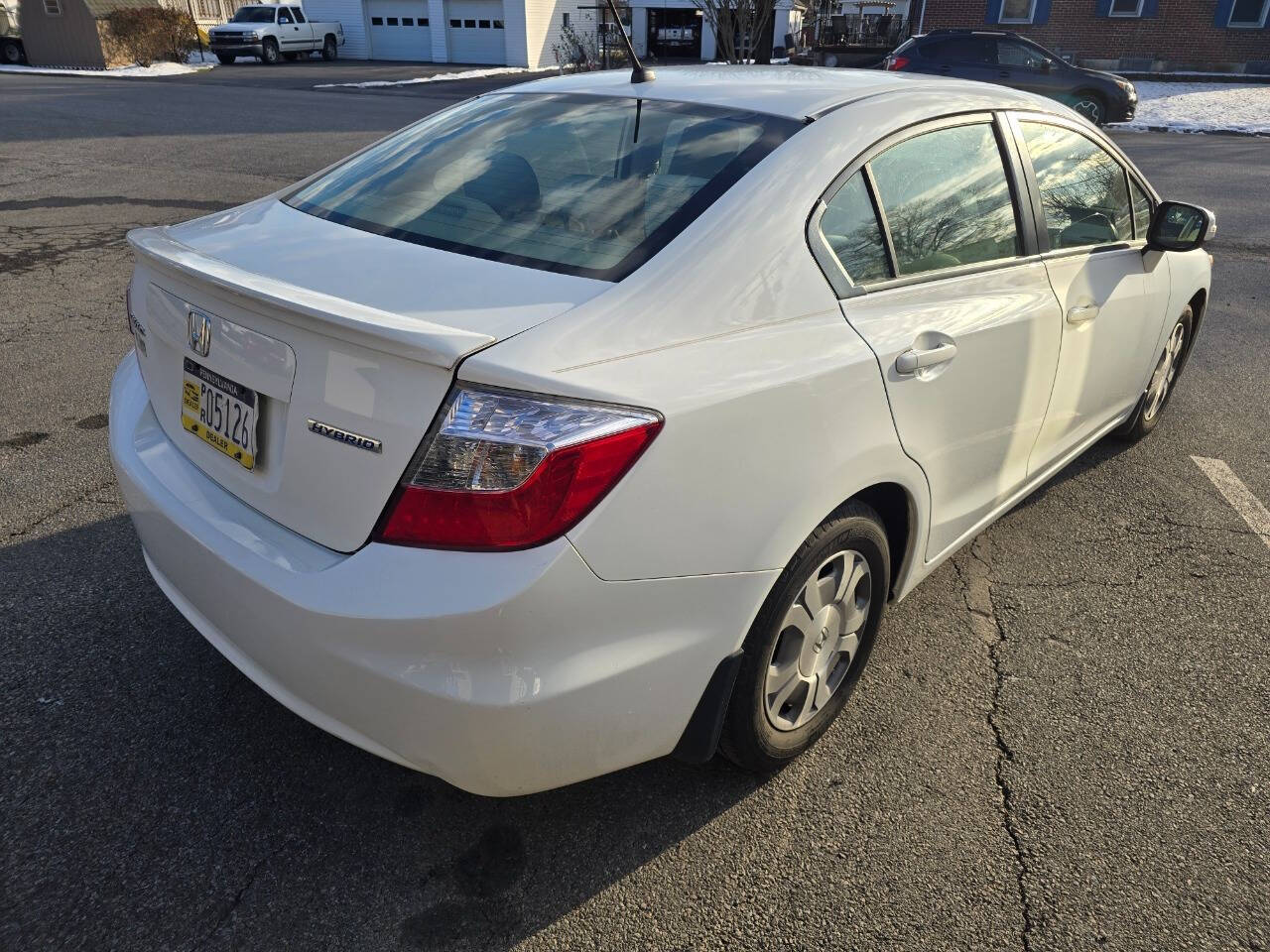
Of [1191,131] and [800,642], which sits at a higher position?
[800,642]

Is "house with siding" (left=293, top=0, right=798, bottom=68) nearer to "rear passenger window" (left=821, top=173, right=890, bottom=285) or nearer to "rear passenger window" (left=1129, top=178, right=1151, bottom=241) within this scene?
"rear passenger window" (left=1129, top=178, right=1151, bottom=241)

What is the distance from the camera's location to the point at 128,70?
28578 mm

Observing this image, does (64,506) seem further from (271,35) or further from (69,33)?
(271,35)

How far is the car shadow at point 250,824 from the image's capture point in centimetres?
196

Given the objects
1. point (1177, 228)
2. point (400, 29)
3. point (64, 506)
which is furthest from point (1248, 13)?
point (64, 506)

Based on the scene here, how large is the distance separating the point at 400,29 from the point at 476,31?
11.5ft

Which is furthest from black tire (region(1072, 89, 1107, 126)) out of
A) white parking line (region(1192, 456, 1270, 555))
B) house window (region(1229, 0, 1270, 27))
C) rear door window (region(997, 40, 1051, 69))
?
white parking line (region(1192, 456, 1270, 555))

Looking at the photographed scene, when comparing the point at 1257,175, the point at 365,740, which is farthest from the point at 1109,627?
the point at 1257,175

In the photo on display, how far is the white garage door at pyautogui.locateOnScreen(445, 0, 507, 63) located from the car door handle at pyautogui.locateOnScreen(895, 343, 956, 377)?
36882mm

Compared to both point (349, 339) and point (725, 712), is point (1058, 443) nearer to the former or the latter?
point (725, 712)

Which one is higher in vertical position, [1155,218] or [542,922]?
[1155,218]

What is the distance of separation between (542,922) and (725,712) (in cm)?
59

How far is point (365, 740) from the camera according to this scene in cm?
188

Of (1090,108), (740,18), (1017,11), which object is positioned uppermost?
(1017,11)
